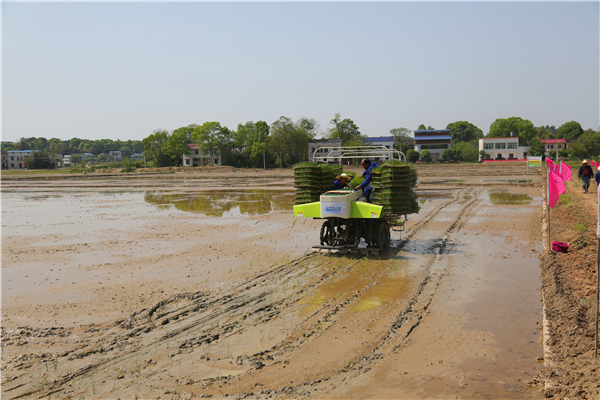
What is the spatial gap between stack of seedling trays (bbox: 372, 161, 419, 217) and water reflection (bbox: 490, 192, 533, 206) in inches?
512

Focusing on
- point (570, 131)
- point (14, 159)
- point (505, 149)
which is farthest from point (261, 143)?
point (14, 159)

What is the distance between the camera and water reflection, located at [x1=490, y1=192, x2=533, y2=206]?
2231 cm

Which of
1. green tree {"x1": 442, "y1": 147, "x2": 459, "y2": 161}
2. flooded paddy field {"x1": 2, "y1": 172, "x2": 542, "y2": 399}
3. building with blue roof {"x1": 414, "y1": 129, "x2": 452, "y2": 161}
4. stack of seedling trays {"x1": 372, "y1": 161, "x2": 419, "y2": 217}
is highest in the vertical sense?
building with blue roof {"x1": 414, "y1": 129, "x2": 452, "y2": 161}

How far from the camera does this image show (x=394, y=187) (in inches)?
441

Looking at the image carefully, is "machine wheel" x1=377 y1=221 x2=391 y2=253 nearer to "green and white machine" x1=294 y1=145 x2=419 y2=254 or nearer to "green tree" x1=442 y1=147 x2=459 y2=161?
"green and white machine" x1=294 y1=145 x2=419 y2=254

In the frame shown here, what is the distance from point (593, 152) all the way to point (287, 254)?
2834 inches

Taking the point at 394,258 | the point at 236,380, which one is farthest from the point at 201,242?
the point at 236,380

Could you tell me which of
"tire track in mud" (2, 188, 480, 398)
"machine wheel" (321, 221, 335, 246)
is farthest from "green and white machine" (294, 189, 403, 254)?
"tire track in mud" (2, 188, 480, 398)

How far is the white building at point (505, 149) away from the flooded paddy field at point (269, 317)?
81865 millimetres

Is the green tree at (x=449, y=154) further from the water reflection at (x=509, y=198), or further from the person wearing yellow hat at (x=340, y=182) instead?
the person wearing yellow hat at (x=340, y=182)

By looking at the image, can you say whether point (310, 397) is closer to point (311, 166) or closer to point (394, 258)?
point (394, 258)

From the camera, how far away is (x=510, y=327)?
650 cm

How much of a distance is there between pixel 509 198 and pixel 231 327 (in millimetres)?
22001

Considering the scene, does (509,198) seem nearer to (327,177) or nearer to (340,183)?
(327,177)
